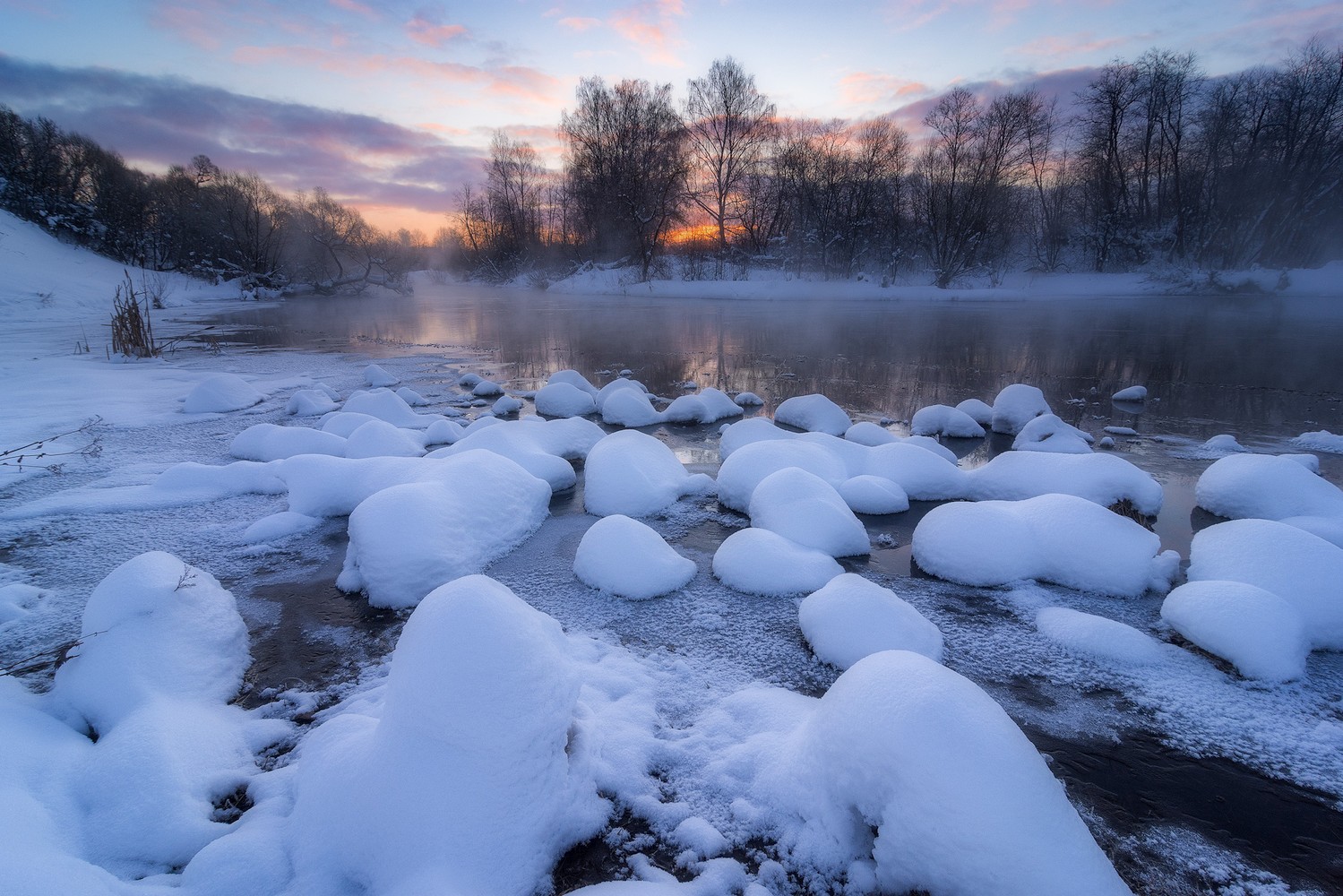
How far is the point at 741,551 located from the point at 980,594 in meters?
1.39

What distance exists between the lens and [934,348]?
12.5 meters

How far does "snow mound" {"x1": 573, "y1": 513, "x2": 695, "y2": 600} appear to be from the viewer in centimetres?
334

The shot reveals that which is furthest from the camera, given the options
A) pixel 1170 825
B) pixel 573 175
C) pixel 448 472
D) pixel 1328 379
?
pixel 573 175

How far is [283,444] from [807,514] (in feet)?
16.0

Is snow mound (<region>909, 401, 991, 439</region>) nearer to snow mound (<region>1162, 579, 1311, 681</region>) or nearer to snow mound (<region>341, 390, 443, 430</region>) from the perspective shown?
snow mound (<region>1162, 579, 1311, 681</region>)

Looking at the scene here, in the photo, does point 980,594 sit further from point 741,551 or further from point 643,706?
point 643,706

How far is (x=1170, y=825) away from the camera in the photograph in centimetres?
192

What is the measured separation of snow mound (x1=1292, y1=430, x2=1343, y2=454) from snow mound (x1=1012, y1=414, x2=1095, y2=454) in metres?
1.93

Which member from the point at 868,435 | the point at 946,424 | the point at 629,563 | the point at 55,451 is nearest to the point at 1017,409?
the point at 946,424

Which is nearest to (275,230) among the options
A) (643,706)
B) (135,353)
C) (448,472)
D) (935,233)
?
(135,353)

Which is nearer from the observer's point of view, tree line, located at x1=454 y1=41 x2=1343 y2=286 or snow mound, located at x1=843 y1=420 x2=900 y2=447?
snow mound, located at x1=843 y1=420 x2=900 y2=447

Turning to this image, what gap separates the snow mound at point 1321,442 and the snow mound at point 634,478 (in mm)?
5953

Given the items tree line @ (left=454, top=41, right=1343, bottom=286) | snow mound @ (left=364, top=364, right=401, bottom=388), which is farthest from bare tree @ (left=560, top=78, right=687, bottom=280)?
snow mound @ (left=364, top=364, right=401, bottom=388)

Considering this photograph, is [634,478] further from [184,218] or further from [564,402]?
[184,218]
